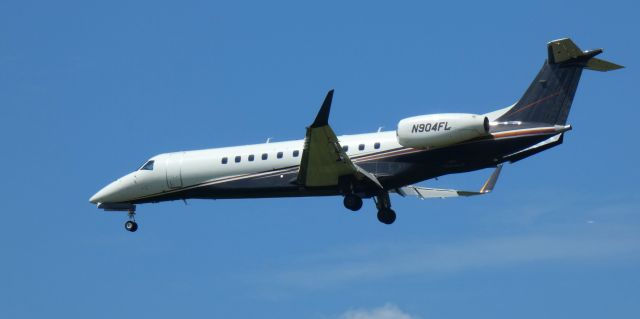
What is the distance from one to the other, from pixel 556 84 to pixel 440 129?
3664mm

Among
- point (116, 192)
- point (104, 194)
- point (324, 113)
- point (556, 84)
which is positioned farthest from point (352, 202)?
point (104, 194)

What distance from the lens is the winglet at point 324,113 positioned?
39.3 meters

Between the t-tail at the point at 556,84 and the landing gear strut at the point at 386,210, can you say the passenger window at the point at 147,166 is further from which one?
the t-tail at the point at 556,84

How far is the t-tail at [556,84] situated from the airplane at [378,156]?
0.03m

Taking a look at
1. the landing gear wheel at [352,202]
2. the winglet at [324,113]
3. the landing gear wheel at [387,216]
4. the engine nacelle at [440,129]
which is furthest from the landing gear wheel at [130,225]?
the engine nacelle at [440,129]

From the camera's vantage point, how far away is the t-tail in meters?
40.4

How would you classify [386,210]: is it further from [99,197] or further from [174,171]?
[99,197]

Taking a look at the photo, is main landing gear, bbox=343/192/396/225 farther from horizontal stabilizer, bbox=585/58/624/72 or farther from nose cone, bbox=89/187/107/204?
nose cone, bbox=89/187/107/204

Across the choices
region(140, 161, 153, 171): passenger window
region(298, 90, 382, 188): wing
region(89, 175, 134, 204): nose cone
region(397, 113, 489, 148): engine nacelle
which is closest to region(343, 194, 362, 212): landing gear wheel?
region(298, 90, 382, 188): wing

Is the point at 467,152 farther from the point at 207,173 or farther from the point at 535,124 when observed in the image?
the point at 207,173

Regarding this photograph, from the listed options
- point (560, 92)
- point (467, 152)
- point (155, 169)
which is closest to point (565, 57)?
point (560, 92)

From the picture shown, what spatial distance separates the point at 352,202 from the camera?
43.5m

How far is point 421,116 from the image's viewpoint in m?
41.7

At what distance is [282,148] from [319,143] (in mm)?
3611
